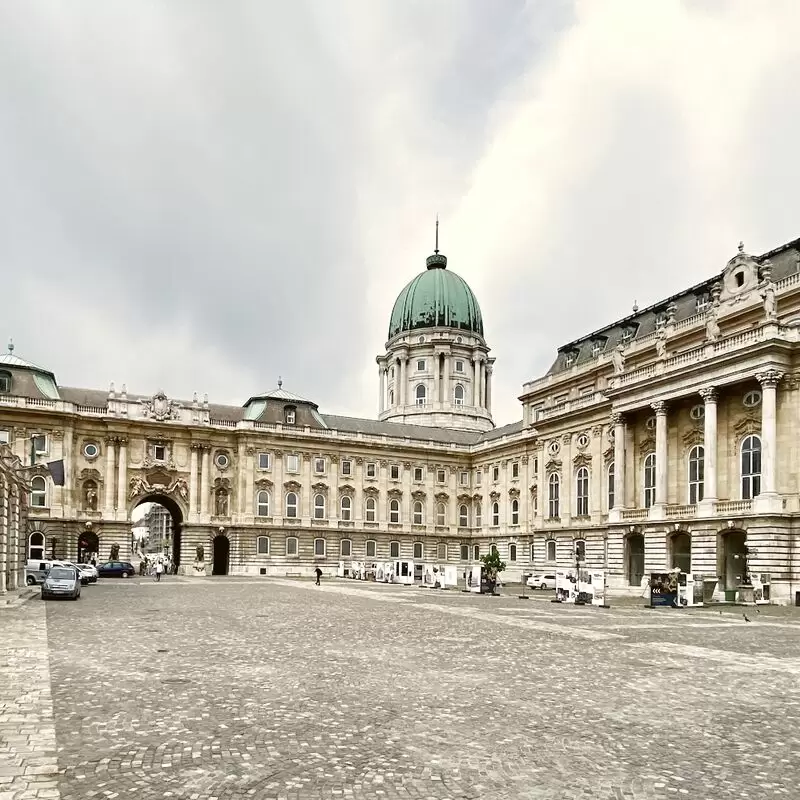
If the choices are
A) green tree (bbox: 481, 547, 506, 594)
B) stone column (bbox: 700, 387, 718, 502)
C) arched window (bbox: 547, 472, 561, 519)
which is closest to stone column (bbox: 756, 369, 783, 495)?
stone column (bbox: 700, 387, 718, 502)

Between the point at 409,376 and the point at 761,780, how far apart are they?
4348 inches

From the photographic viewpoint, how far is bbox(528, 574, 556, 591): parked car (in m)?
61.5

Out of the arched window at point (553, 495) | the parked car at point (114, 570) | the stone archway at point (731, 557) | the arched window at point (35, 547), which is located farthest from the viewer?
the arched window at point (35, 547)

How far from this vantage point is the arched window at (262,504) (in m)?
84.3

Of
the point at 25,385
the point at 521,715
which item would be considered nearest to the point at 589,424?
the point at 25,385

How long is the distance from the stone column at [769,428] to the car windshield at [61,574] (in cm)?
3569

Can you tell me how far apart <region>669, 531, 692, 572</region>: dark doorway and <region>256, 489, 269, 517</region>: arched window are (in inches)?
1734

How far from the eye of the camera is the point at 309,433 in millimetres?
87375

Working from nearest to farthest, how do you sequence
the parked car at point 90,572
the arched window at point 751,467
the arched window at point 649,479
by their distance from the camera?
1. the arched window at point 751,467
2. the parked car at point 90,572
3. the arched window at point 649,479

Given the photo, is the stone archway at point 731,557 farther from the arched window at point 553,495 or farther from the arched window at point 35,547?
the arched window at point 35,547

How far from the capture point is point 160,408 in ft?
269

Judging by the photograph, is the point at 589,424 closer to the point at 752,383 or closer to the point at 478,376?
the point at 752,383

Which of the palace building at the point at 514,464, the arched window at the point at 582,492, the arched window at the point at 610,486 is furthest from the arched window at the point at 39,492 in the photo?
the arched window at the point at 610,486

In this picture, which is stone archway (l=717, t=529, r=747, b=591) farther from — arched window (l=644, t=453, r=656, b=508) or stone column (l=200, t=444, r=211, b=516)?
stone column (l=200, t=444, r=211, b=516)
